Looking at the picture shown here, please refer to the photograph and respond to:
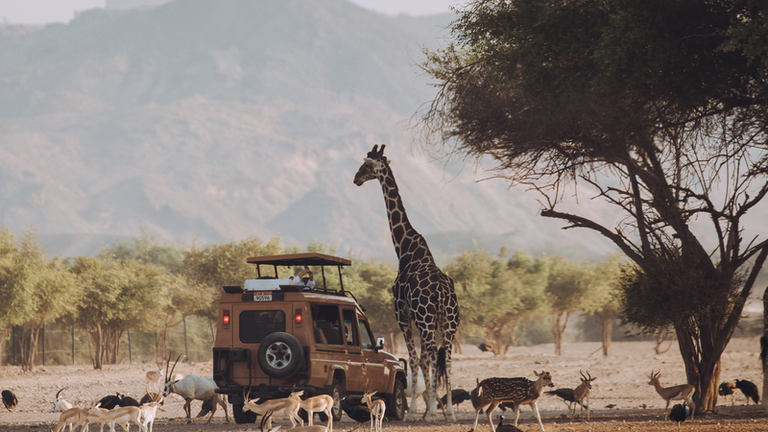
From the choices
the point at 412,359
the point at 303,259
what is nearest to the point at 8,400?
the point at 303,259

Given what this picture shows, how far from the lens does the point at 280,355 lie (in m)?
14.1

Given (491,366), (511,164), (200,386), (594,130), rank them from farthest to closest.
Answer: (491,366)
(511,164)
(594,130)
(200,386)

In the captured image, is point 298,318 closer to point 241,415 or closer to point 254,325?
point 254,325

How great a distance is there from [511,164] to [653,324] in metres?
4.87

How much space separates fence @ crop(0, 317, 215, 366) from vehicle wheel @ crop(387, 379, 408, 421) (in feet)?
88.5

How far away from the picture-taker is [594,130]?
57.5 ft

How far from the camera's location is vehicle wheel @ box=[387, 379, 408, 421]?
1697cm

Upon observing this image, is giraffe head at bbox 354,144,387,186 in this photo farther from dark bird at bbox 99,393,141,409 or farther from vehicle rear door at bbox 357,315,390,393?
dark bird at bbox 99,393,141,409

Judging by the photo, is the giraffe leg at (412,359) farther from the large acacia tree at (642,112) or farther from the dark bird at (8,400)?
the dark bird at (8,400)

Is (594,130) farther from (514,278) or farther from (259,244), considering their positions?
(514,278)

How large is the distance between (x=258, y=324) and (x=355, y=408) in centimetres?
247

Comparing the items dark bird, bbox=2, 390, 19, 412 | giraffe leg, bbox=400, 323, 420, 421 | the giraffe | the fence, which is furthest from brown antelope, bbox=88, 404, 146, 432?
the fence

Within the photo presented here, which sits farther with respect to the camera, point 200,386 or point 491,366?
point 491,366

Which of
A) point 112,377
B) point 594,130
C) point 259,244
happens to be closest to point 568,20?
point 594,130
